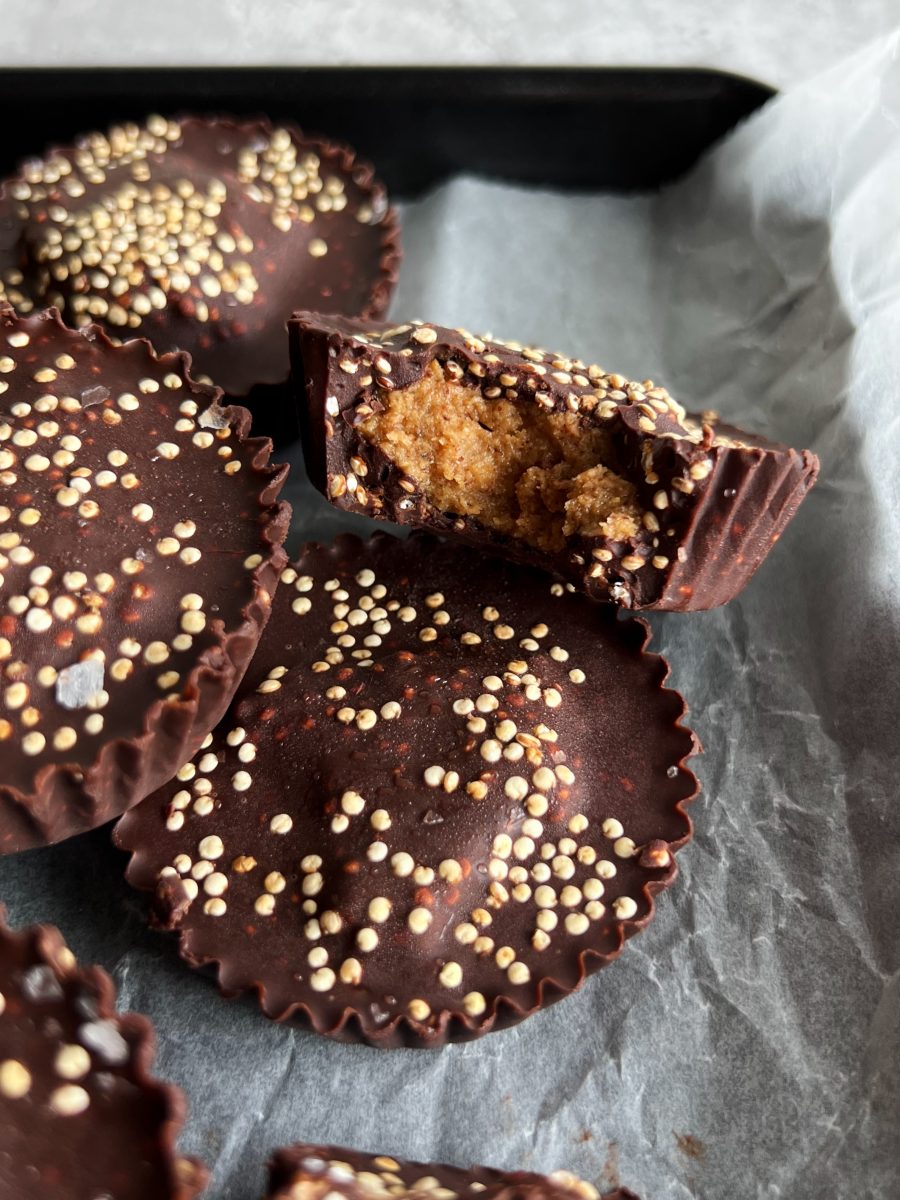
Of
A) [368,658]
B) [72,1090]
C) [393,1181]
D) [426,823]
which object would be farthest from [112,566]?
[393,1181]

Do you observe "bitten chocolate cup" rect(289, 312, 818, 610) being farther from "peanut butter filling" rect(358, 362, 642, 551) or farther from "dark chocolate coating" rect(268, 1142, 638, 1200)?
"dark chocolate coating" rect(268, 1142, 638, 1200)

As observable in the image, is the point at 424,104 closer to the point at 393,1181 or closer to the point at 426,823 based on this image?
the point at 426,823

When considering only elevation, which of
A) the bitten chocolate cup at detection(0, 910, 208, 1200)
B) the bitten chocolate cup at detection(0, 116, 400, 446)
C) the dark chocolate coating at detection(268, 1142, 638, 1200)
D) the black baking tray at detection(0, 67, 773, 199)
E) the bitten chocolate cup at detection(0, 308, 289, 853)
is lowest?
the dark chocolate coating at detection(268, 1142, 638, 1200)

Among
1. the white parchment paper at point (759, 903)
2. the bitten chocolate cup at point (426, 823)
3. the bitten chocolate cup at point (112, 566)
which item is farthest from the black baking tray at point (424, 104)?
the bitten chocolate cup at point (426, 823)

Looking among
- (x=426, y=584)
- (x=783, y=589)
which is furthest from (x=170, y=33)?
→ (x=783, y=589)

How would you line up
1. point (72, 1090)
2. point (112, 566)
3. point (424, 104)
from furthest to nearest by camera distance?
point (424, 104) < point (112, 566) < point (72, 1090)

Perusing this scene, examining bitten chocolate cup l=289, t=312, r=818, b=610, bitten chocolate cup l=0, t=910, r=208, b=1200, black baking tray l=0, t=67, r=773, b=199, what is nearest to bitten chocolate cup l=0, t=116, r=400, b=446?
black baking tray l=0, t=67, r=773, b=199

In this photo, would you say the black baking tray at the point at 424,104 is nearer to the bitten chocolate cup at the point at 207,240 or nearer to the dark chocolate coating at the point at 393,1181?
the bitten chocolate cup at the point at 207,240

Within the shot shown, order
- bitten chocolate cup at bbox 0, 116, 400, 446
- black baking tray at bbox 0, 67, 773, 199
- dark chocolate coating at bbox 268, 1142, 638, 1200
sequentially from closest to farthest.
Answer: dark chocolate coating at bbox 268, 1142, 638, 1200 → bitten chocolate cup at bbox 0, 116, 400, 446 → black baking tray at bbox 0, 67, 773, 199
